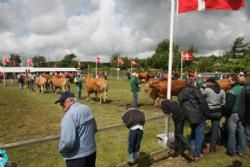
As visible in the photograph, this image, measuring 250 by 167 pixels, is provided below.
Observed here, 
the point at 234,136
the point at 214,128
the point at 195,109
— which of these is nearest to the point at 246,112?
the point at 195,109

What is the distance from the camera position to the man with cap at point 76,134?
4.61 m

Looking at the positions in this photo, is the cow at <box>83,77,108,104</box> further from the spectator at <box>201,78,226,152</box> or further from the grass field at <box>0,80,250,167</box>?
the spectator at <box>201,78,226,152</box>

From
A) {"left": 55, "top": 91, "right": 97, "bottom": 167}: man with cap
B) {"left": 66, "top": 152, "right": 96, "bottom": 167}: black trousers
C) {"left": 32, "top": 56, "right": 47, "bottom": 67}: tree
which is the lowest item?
{"left": 66, "top": 152, "right": 96, "bottom": 167}: black trousers

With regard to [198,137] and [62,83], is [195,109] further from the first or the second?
[62,83]

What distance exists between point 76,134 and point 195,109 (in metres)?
4.41

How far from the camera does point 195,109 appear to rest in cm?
830

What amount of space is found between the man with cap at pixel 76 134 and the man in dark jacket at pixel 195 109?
4.03 meters

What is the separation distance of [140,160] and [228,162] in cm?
235

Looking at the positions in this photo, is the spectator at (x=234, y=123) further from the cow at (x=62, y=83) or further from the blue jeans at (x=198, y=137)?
the cow at (x=62, y=83)

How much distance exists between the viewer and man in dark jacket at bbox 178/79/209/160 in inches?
326

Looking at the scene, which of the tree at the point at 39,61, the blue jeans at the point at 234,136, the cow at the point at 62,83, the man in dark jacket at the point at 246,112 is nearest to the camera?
the man in dark jacket at the point at 246,112

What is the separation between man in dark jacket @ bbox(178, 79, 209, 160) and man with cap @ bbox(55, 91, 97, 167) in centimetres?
403

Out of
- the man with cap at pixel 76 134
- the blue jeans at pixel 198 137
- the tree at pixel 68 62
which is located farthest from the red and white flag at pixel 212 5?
the tree at pixel 68 62

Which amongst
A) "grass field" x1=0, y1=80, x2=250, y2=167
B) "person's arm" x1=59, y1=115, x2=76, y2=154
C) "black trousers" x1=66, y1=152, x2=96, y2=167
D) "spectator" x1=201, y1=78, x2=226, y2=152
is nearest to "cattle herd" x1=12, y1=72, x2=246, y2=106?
"grass field" x1=0, y1=80, x2=250, y2=167
